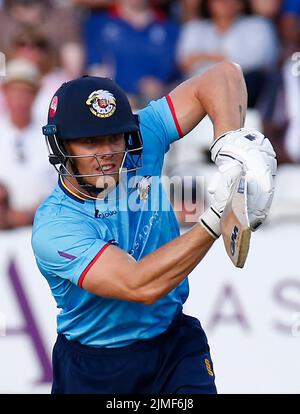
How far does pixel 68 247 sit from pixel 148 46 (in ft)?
15.3

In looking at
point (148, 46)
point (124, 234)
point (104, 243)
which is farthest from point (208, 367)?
point (148, 46)

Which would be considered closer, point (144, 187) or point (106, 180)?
point (106, 180)

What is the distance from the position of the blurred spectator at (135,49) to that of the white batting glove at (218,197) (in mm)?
4761

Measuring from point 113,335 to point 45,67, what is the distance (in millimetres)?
4556

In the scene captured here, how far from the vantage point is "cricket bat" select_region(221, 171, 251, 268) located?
13.0 feet

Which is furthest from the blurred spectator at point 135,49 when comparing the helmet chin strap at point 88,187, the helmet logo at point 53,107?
the helmet chin strap at point 88,187

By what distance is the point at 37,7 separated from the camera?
9234 mm

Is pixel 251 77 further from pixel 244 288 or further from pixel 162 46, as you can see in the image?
pixel 244 288

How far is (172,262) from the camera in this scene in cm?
433

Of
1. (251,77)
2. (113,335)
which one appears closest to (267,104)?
(251,77)

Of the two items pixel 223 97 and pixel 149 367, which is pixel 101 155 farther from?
pixel 149 367

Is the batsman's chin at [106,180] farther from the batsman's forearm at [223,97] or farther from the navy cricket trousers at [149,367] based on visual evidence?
the navy cricket trousers at [149,367]

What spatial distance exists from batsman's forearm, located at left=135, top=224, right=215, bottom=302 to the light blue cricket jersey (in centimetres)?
30

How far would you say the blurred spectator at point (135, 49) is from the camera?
356 inches
